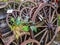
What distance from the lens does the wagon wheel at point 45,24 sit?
3.95m

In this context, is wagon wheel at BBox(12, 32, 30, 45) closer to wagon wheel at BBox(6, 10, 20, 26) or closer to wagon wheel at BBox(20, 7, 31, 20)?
wagon wheel at BBox(6, 10, 20, 26)

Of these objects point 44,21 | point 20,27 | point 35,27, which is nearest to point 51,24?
point 44,21

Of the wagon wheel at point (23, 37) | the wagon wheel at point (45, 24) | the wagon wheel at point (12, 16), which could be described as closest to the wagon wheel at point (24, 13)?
the wagon wheel at point (12, 16)

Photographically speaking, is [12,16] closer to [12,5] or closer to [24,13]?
[24,13]

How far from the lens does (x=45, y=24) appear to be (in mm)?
4031

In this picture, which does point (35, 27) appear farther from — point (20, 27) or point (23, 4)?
point (23, 4)

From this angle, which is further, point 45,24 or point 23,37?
point 45,24

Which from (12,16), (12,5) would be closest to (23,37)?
(12,16)

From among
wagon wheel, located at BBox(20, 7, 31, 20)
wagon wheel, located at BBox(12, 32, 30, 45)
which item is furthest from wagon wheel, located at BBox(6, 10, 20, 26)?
wagon wheel, located at BBox(12, 32, 30, 45)

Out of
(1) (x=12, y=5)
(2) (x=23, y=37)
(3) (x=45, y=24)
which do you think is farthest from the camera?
(1) (x=12, y=5)

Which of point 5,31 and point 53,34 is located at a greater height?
point 5,31

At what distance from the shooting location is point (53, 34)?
4.18 m

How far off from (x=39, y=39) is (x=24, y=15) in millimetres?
592

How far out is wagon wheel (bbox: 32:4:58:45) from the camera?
395 centimetres
